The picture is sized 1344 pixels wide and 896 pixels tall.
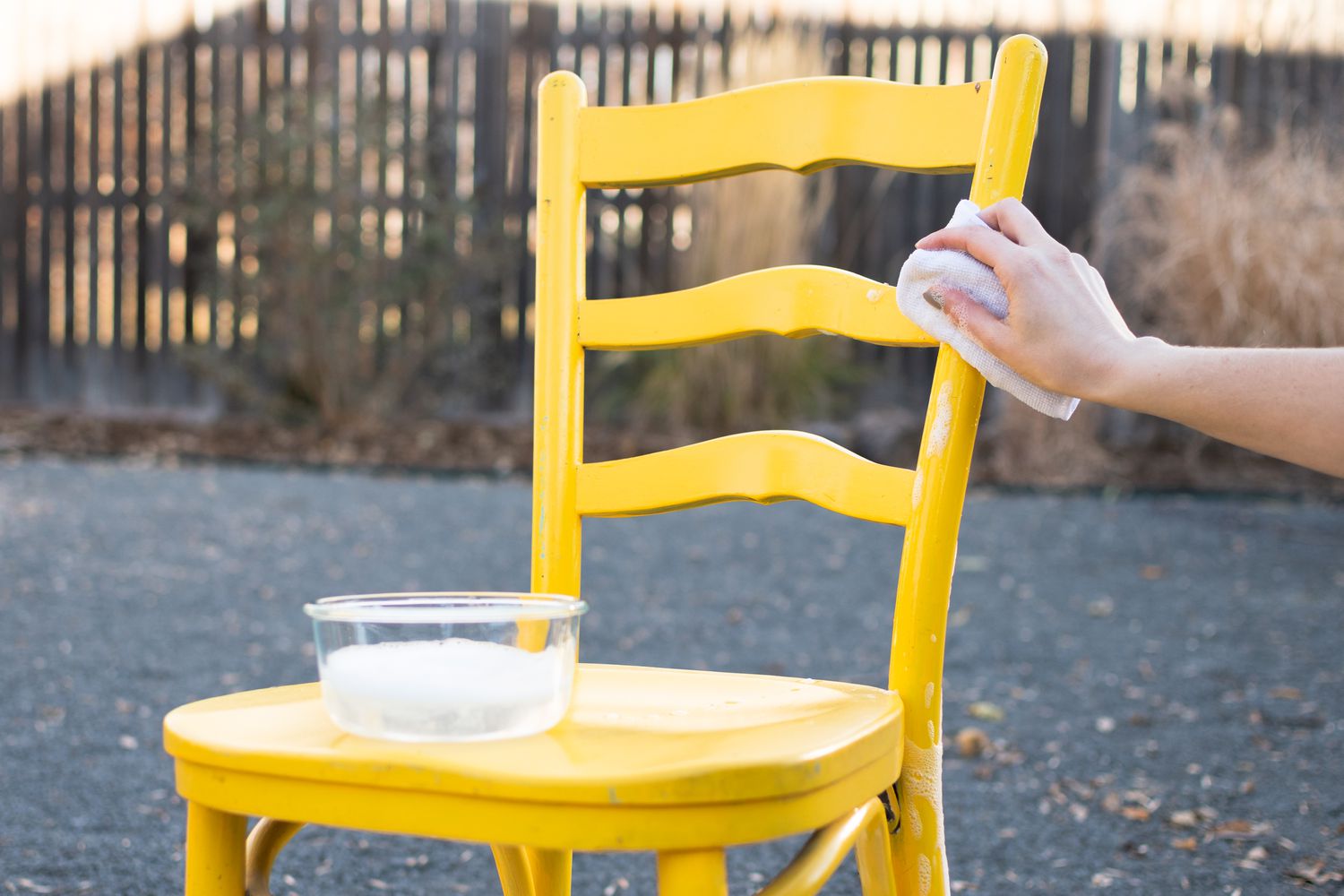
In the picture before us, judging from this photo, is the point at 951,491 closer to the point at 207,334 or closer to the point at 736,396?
the point at 736,396

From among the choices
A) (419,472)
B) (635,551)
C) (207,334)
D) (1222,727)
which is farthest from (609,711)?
(207,334)

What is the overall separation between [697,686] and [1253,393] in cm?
46

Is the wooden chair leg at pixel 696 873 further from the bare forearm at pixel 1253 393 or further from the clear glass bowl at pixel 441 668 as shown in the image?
the bare forearm at pixel 1253 393

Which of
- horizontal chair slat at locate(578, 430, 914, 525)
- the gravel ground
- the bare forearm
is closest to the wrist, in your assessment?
the bare forearm

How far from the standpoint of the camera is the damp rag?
0.93 m

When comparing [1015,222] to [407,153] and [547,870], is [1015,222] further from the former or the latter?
[407,153]

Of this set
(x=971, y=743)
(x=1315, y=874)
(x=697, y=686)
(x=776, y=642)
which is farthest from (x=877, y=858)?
(x=776, y=642)

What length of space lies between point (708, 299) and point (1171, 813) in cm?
127

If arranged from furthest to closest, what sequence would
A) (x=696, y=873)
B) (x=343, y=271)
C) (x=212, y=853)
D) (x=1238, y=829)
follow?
(x=343, y=271), (x=1238, y=829), (x=212, y=853), (x=696, y=873)

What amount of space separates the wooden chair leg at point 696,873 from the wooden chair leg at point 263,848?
0.29 metres

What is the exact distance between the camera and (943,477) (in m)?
1.04

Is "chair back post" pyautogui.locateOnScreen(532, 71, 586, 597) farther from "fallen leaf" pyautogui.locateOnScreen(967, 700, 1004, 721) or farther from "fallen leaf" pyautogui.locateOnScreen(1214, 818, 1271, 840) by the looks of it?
"fallen leaf" pyautogui.locateOnScreen(967, 700, 1004, 721)

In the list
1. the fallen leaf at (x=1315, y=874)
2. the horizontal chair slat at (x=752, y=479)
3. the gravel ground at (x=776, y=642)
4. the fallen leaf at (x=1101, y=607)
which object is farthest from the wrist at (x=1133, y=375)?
the fallen leaf at (x=1101, y=607)

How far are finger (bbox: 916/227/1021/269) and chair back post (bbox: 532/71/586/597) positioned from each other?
1.27 ft
